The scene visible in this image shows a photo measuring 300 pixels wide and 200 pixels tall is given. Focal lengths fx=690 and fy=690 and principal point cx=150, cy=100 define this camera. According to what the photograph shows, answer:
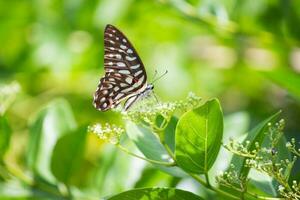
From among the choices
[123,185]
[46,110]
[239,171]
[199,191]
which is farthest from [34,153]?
[239,171]

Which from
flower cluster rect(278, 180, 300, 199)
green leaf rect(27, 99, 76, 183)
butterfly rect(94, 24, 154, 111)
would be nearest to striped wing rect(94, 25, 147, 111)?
butterfly rect(94, 24, 154, 111)

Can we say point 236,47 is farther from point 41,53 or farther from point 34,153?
point 34,153

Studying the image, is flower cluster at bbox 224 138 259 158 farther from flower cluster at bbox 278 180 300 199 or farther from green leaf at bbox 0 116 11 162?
green leaf at bbox 0 116 11 162

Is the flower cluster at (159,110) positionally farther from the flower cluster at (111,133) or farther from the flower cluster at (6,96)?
the flower cluster at (6,96)

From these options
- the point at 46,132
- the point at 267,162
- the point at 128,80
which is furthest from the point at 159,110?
the point at 46,132

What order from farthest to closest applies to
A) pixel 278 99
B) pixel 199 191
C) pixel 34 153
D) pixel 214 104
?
pixel 278 99 → pixel 34 153 → pixel 199 191 → pixel 214 104
